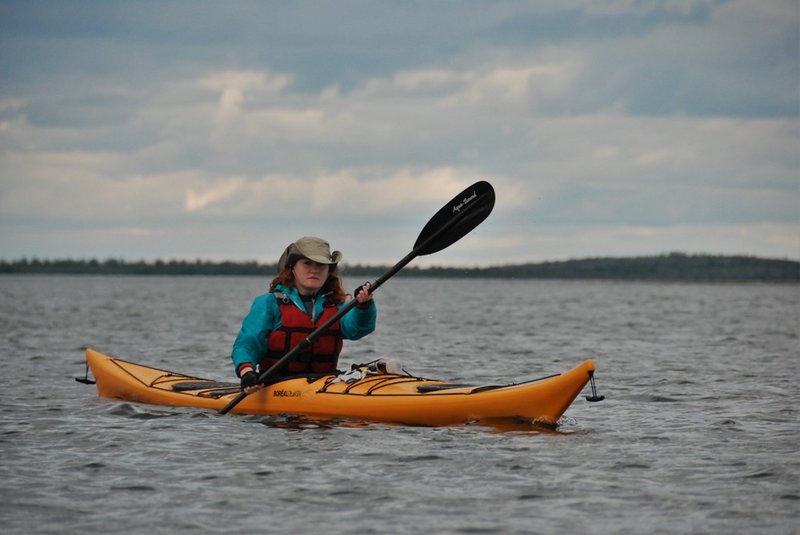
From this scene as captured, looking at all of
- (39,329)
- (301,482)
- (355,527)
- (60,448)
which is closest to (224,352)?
(39,329)

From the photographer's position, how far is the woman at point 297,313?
8445 mm

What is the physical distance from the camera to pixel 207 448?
24.5 ft

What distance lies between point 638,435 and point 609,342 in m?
12.5

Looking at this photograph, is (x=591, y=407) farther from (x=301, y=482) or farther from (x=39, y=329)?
(x=39, y=329)

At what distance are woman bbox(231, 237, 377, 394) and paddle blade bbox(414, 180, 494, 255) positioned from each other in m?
0.97

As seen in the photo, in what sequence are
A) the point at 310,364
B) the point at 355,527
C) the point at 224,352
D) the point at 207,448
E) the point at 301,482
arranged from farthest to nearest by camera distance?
the point at 224,352, the point at 310,364, the point at 207,448, the point at 301,482, the point at 355,527

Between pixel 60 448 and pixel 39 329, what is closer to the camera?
pixel 60 448

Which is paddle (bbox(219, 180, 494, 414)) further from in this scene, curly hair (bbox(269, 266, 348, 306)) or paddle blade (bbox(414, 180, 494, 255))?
curly hair (bbox(269, 266, 348, 306))

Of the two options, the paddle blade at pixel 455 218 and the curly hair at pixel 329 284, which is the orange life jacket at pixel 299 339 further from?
the paddle blade at pixel 455 218

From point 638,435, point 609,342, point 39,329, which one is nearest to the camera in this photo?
point 638,435

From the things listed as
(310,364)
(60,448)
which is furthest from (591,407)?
(60,448)

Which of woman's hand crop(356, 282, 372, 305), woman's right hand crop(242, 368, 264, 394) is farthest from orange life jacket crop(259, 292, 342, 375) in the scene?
woman's hand crop(356, 282, 372, 305)

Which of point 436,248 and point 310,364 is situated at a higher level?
point 436,248

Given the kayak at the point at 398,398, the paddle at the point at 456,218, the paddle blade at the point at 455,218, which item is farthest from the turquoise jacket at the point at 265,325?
the paddle blade at the point at 455,218
